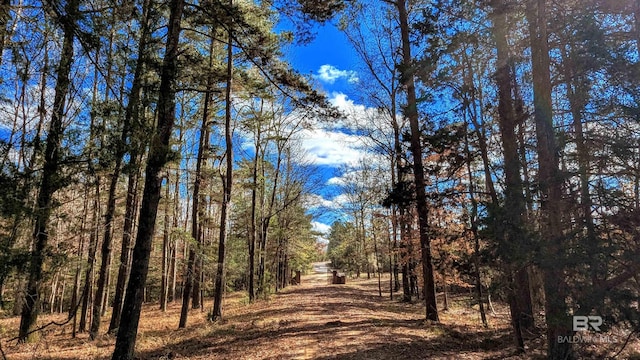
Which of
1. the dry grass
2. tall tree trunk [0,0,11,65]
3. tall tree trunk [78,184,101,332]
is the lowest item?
the dry grass

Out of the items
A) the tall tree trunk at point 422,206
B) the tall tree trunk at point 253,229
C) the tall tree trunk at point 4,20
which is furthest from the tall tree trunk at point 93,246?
the tall tree trunk at point 422,206

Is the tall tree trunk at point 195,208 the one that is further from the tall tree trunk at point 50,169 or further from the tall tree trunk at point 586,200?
the tall tree trunk at point 586,200

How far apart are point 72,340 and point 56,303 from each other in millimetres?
23221

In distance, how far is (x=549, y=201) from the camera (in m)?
4.84

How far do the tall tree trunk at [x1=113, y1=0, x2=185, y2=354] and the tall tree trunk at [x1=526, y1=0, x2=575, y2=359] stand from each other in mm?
6193

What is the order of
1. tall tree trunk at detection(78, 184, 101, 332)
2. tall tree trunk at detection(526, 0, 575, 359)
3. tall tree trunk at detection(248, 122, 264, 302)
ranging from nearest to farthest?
tall tree trunk at detection(526, 0, 575, 359), tall tree trunk at detection(78, 184, 101, 332), tall tree trunk at detection(248, 122, 264, 302)

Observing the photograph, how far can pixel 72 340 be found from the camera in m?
10.5

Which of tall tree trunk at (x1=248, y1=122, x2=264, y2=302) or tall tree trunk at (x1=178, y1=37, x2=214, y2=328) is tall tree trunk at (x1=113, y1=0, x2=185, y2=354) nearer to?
tall tree trunk at (x1=178, y1=37, x2=214, y2=328)

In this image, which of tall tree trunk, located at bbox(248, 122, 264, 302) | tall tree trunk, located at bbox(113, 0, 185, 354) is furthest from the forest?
tall tree trunk, located at bbox(248, 122, 264, 302)

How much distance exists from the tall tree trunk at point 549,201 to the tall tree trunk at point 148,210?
6.19 meters

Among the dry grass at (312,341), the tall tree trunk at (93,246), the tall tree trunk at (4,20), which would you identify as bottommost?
the dry grass at (312,341)

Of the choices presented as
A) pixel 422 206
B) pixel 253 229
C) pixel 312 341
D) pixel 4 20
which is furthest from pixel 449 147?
pixel 253 229

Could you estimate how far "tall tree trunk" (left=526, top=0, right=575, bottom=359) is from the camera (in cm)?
424

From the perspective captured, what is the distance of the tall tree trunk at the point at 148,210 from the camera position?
19.2 feet
